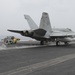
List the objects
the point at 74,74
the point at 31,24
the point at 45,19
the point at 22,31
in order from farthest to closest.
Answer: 1. the point at 31,24
2. the point at 45,19
3. the point at 22,31
4. the point at 74,74

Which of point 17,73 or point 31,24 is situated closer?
point 17,73

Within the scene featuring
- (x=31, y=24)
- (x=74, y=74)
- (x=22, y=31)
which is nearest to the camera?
(x=74, y=74)

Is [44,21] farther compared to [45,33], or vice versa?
[44,21]

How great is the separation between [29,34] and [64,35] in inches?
228

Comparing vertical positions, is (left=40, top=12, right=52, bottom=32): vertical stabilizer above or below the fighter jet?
above

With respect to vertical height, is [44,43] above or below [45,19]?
below

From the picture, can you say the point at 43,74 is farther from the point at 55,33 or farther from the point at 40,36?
the point at 55,33

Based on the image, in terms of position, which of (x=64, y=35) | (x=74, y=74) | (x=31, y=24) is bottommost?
(x=74, y=74)

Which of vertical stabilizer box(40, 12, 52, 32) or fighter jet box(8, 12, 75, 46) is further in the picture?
vertical stabilizer box(40, 12, 52, 32)

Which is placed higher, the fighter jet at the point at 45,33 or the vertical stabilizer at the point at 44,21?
the vertical stabilizer at the point at 44,21

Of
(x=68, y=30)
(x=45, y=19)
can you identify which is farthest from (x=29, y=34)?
(x=68, y=30)

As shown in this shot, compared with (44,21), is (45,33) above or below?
below

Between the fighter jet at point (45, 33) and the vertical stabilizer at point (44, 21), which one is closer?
the fighter jet at point (45, 33)

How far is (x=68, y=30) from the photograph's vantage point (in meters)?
A: 34.8
